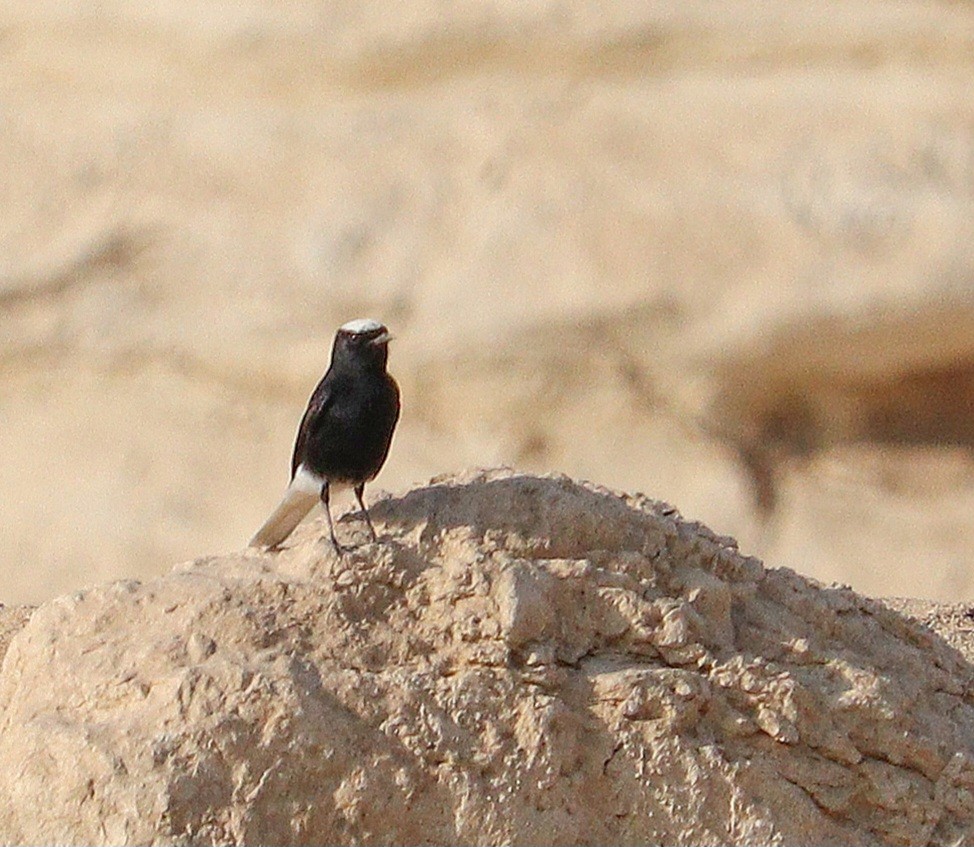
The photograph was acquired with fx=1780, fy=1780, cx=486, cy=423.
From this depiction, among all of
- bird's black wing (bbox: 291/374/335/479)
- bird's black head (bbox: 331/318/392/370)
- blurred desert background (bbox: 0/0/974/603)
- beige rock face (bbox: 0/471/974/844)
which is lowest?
blurred desert background (bbox: 0/0/974/603)

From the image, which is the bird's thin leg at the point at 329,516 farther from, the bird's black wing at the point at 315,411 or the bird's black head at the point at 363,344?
the bird's black head at the point at 363,344

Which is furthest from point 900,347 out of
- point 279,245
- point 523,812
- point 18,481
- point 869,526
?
point 523,812

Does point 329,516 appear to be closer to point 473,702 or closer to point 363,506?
point 363,506

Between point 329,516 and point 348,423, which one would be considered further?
point 348,423

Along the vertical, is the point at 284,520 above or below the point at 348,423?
below

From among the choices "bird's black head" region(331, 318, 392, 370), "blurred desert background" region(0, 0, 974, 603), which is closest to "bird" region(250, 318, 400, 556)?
"bird's black head" region(331, 318, 392, 370)

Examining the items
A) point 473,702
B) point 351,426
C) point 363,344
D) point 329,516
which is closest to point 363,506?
point 329,516

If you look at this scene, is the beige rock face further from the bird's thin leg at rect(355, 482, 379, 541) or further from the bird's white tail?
the bird's white tail
